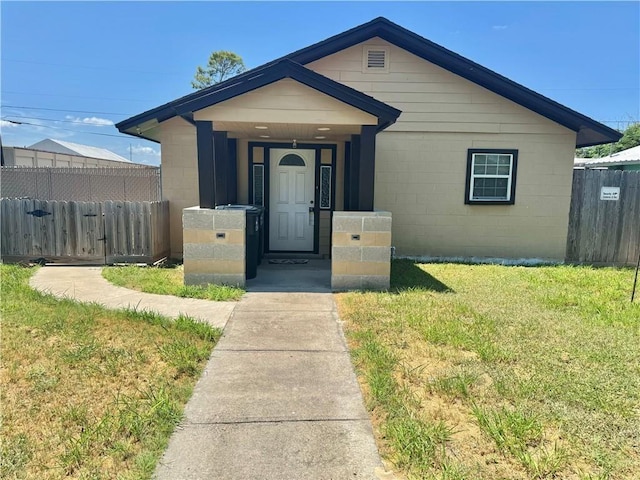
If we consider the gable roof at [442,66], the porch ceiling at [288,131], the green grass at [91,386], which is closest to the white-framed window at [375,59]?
the gable roof at [442,66]

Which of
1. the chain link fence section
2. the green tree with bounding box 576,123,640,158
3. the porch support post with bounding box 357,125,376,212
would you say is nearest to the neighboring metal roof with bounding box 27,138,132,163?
the chain link fence section

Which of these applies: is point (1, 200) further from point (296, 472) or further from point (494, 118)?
point (494, 118)

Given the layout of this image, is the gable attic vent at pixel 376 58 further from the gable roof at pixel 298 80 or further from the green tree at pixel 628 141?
the green tree at pixel 628 141

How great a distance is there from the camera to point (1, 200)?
830 centimetres

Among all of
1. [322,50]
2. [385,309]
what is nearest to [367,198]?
[385,309]

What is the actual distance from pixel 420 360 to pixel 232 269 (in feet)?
11.8

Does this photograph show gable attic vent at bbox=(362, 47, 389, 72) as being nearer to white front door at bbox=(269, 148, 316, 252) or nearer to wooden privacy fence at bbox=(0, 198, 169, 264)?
white front door at bbox=(269, 148, 316, 252)

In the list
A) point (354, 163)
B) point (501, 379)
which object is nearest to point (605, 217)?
point (354, 163)

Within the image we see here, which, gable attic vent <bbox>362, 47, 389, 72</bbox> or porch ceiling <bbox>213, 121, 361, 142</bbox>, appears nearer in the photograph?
porch ceiling <bbox>213, 121, 361, 142</bbox>

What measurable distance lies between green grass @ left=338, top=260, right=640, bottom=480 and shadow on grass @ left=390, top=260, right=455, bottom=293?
165mm

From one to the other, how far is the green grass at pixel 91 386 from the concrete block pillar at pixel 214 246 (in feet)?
5.40

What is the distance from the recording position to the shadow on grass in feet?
22.3

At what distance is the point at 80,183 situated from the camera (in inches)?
501

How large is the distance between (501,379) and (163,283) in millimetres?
5286
